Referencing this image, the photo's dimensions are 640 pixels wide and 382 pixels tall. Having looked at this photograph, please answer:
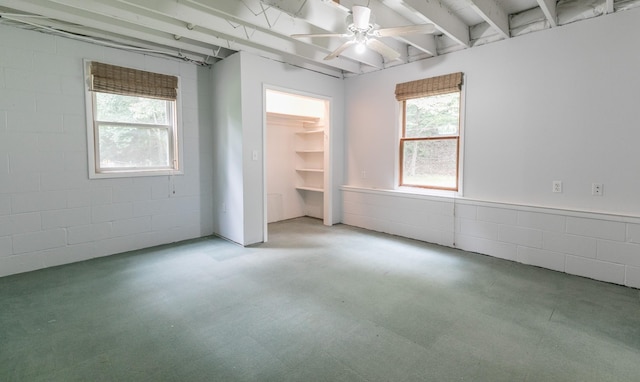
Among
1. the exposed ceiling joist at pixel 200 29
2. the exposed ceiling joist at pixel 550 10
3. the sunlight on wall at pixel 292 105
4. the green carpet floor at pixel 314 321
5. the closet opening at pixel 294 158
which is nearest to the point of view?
the green carpet floor at pixel 314 321

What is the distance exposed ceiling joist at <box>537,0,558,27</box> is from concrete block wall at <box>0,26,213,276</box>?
14.2 ft

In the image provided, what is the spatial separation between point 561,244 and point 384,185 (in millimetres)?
2462

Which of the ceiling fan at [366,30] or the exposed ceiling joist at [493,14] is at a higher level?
the exposed ceiling joist at [493,14]

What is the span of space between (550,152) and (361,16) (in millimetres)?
2615

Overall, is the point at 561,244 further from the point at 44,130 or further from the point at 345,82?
the point at 44,130

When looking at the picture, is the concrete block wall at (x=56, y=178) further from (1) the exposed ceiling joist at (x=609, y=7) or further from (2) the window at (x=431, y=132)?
(1) the exposed ceiling joist at (x=609, y=7)

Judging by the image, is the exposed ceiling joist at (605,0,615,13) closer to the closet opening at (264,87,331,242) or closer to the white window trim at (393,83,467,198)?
the white window trim at (393,83,467,198)

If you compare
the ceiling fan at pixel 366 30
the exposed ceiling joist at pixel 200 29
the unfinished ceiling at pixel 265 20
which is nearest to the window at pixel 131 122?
the unfinished ceiling at pixel 265 20

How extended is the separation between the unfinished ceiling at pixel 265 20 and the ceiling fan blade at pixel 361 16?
250mm

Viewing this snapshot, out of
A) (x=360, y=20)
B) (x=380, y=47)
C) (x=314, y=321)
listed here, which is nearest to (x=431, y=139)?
(x=380, y=47)

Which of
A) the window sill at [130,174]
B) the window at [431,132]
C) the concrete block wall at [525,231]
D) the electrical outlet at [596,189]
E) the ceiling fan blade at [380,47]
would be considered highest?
the ceiling fan blade at [380,47]

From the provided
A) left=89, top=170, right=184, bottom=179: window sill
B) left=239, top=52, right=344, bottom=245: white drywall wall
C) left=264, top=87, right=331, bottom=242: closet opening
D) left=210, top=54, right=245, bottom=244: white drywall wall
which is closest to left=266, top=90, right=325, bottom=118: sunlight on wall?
left=264, top=87, right=331, bottom=242: closet opening

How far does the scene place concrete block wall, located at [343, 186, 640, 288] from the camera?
326 centimetres

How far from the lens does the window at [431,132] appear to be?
4.49 m
